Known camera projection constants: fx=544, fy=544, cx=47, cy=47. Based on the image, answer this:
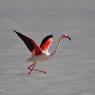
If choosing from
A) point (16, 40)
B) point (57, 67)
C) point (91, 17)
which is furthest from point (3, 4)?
point (57, 67)

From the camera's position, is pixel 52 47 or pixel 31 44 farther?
pixel 52 47

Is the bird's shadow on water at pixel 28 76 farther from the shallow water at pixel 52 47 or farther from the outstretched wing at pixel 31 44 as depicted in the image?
the outstretched wing at pixel 31 44

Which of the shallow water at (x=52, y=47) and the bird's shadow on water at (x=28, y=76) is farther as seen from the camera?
the bird's shadow on water at (x=28, y=76)

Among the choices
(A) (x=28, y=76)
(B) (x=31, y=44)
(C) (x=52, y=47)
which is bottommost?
(A) (x=28, y=76)

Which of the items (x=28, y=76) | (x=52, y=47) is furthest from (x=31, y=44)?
(x=52, y=47)

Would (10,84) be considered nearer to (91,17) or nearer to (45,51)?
(45,51)

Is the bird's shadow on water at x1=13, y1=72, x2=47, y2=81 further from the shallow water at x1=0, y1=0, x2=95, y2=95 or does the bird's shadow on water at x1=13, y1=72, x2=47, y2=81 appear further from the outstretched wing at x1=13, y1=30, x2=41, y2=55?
the outstretched wing at x1=13, y1=30, x2=41, y2=55

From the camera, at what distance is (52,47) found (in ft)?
37.3

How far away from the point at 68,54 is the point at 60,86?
87.5 inches

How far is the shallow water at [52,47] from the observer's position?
827cm

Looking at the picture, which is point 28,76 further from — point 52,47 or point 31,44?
point 52,47

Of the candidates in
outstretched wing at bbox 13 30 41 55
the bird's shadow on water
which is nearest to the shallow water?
the bird's shadow on water

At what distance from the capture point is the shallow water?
8.27 m

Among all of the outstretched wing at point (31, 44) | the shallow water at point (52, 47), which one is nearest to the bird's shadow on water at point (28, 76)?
the shallow water at point (52, 47)
